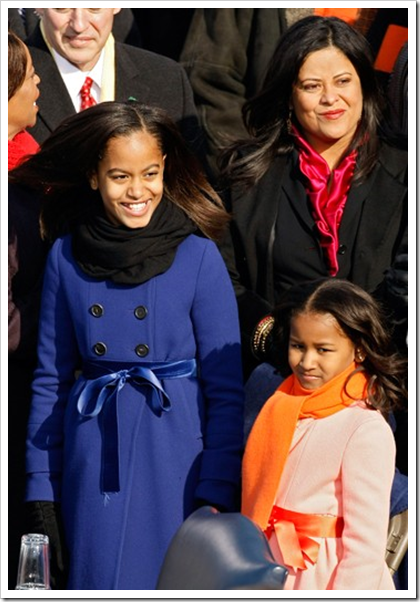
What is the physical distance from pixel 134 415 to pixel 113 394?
101mm

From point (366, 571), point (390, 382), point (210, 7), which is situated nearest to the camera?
point (366, 571)

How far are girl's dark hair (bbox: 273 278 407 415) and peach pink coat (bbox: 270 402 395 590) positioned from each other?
0.14 meters

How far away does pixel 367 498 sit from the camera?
4.62 m

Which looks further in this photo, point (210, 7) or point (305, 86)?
point (210, 7)

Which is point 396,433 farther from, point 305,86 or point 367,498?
point 305,86

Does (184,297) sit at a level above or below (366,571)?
above

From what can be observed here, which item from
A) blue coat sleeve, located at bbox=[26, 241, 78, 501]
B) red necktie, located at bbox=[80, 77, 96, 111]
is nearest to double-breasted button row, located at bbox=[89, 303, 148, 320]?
blue coat sleeve, located at bbox=[26, 241, 78, 501]

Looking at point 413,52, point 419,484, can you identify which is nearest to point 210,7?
point 413,52

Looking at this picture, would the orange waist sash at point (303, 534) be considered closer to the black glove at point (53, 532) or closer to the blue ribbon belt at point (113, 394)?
the blue ribbon belt at point (113, 394)

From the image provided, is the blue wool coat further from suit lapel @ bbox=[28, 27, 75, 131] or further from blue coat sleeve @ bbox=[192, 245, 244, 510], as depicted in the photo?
suit lapel @ bbox=[28, 27, 75, 131]

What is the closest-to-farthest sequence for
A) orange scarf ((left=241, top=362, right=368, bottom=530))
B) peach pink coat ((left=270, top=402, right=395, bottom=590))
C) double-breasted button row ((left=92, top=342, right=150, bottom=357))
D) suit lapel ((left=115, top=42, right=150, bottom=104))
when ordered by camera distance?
peach pink coat ((left=270, top=402, right=395, bottom=590)), orange scarf ((left=241, top=362, right=368, bottom=530)), double-breasted button row ((left=92, top=342, right=150, bottom=357)), suit lapel ((left=115, top=42, right=150, bottom=104))

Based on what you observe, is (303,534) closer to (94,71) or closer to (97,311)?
(97,311)

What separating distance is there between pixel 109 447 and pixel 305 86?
1.53m

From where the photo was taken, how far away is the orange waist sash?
4656 millimetres
